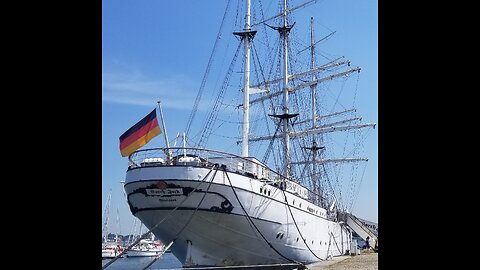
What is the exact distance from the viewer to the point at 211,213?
703 inches

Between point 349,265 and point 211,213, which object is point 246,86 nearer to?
point 211,213

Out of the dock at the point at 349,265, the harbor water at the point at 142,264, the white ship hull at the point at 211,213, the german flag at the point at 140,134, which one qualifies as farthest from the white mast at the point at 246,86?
the harbor water at the point at 142,264

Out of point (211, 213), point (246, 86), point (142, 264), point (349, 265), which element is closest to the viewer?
point (349, 265)

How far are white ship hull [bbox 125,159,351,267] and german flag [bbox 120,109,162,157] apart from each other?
361 centimetres

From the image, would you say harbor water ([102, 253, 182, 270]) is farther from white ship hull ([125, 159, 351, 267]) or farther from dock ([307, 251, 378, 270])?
dock ([307, 251, 378, 270])

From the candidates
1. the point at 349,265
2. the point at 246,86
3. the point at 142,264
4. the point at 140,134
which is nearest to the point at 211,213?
the point at 140,134

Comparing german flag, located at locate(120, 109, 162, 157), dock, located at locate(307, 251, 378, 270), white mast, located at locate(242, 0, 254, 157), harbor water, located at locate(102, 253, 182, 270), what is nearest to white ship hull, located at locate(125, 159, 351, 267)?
dock, located at locate(307, 251, 378, 270)

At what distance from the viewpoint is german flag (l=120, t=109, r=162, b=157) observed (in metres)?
14.0

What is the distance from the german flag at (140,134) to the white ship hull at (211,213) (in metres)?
3.61

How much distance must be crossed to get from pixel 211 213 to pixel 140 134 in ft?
15.8

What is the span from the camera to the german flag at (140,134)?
13987 millimetres
